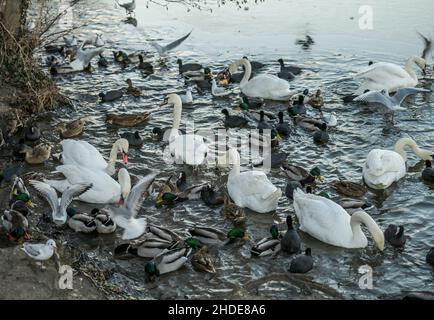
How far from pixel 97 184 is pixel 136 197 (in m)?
0.95

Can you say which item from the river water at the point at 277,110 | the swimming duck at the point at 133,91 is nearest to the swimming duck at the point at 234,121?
the river water at the point at 277,110

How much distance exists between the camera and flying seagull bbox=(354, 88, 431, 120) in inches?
542

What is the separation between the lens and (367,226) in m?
9.08

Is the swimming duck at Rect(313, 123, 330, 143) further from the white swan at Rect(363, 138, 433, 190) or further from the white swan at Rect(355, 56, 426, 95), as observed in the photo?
the white swan at Rect(355, 56, 426, 95)

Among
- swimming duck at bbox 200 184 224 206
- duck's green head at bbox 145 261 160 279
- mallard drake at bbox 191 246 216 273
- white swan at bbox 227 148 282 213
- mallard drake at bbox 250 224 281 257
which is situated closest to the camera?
duck's green head at bbox 145 261 160 279

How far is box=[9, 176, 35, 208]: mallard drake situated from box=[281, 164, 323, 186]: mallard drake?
420 centimetres

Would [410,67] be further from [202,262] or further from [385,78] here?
[202,262]

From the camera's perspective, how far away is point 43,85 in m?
13.5

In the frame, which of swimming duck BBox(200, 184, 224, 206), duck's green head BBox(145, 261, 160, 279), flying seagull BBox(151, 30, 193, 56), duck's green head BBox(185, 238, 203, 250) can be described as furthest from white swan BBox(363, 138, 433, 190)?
flying seagull BBox(151, 30, 193, 56)

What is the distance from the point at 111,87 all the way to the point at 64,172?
504 cm

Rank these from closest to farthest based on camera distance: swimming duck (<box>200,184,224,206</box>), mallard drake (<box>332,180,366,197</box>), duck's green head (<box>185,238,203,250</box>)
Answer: duck's green head (<box>185,238,203,250</box>)
swimming duck (<box>200,184,224,206</box>)
mallard drake (<box>332,180,366,197</box>)
